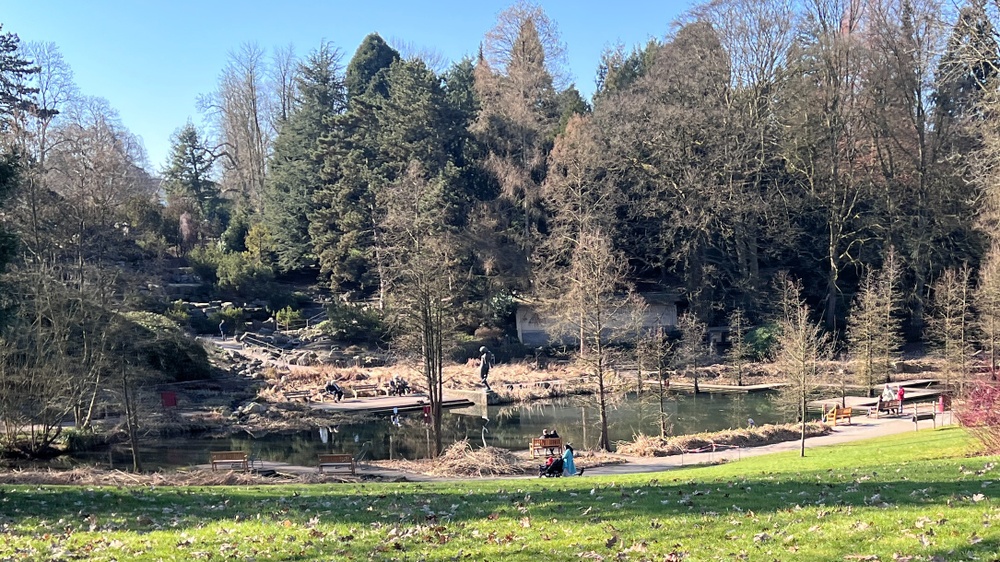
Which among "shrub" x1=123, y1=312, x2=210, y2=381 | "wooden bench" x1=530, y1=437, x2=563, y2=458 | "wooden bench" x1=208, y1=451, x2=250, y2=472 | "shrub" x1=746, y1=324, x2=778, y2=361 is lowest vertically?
"wooden bench" x1=530, y1=437, x2=563, y2=458

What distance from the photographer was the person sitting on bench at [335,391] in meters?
35.1

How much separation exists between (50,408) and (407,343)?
1152cm

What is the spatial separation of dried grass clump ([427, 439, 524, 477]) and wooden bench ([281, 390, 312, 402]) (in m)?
13.9

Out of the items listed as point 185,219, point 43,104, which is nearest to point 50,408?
point 43,104

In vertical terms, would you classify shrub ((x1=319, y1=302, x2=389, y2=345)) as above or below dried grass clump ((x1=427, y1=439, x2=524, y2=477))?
above

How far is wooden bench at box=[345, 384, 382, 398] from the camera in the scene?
36.9 metres

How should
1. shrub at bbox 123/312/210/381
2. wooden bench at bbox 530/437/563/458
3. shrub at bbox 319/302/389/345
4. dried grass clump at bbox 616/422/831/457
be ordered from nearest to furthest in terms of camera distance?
wooden bench at bbox 530/437/563/458, dried grass clump at bbox 616/422/831/457, shrub at bbox 123/312/210/381, shrub at bbox 319/302/389/345

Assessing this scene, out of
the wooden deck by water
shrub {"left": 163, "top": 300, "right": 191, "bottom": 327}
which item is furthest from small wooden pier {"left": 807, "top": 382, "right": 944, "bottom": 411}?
shrub {"left": 163, "top": 300, "right": 191, "bottom": 327}

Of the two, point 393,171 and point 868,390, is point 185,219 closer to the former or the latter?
point 393,171

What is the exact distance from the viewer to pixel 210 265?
188 ft

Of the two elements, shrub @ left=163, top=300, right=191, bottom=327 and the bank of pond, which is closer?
the bank of pond

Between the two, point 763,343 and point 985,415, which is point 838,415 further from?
point 763,343

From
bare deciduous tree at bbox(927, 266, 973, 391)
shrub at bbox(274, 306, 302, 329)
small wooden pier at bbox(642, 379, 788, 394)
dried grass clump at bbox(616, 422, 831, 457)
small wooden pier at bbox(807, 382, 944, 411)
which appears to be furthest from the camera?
shrub at bbox(274, 306, 302, 329)

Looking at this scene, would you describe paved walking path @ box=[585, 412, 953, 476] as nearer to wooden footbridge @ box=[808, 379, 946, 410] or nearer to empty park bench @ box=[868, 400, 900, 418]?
empty park bench @ box=[868, 400, 900, 418]
